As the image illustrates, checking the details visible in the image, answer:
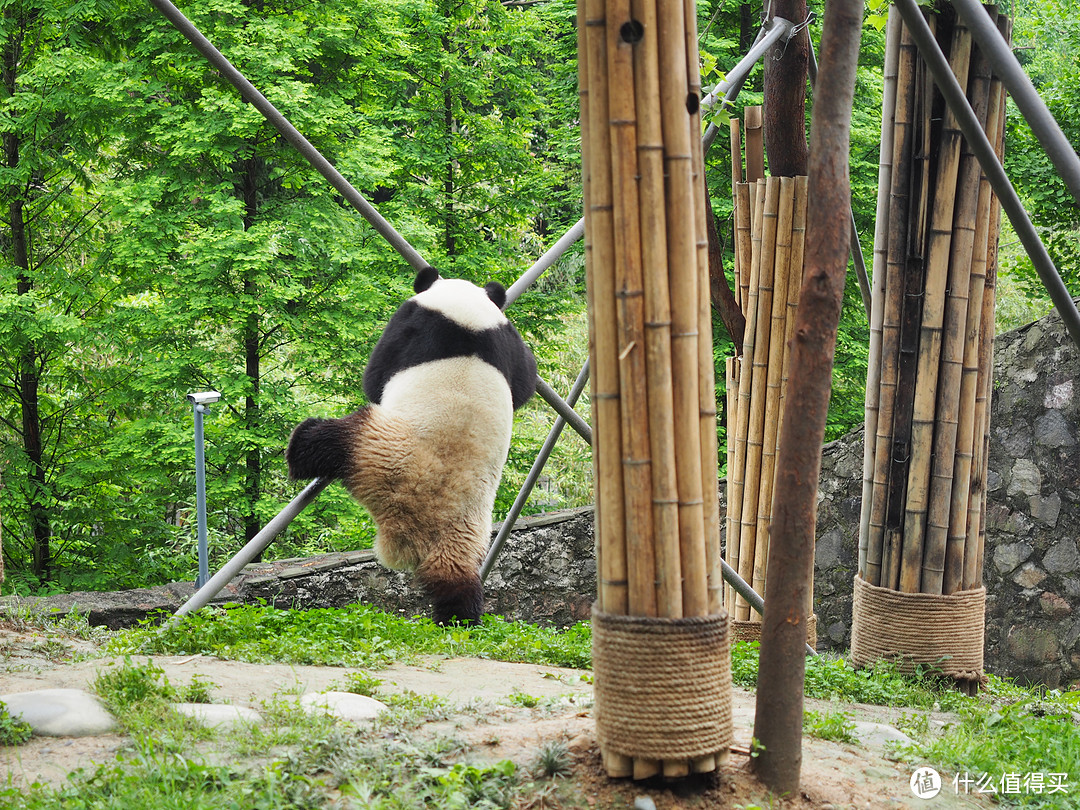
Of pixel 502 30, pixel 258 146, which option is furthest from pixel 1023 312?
pixel 258 146

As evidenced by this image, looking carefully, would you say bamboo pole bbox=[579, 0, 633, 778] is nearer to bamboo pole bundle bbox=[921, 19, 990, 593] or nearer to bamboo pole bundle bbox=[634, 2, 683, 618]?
bamboo pole bundle bbox=[634, 2, 683, 618]

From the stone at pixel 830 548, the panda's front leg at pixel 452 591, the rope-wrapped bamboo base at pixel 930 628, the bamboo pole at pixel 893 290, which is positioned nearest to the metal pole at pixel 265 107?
the panda's front leg at pixel 452 591

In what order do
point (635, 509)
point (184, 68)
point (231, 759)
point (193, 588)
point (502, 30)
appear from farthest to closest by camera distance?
point (502, 30) → point (184, 68) → point (193, 588) → point (231, 759) → point (635, 509)

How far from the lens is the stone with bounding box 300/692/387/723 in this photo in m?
2.54

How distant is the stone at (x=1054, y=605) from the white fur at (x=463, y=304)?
17.3 feet

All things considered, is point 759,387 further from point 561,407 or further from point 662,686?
point 662,686

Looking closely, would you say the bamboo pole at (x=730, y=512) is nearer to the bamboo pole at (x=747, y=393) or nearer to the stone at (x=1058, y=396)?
the bamboo pole at (x=747, y=393)

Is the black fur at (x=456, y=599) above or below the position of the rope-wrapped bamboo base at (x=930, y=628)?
above

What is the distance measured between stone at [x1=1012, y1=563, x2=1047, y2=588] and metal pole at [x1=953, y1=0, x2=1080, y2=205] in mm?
5181

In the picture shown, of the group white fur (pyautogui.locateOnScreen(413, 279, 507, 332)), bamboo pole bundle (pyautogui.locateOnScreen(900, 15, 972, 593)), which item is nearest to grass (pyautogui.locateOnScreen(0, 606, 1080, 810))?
bamboo pole bundle (pyautogui.locateOnScreen(900, 15, 972, 593))

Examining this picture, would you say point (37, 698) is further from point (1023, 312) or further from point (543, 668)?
point (1023, 312)

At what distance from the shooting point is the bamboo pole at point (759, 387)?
4.44 meters

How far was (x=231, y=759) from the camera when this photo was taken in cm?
219

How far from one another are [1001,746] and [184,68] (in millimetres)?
7702
